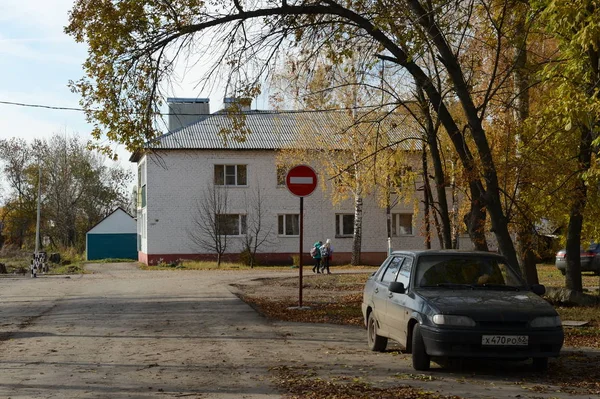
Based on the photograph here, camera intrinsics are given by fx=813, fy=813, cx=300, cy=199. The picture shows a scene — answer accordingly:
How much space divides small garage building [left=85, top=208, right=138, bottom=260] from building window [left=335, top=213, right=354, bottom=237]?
17.7m

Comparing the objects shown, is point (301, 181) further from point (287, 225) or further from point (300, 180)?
point (287, 225)

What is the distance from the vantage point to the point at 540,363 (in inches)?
356

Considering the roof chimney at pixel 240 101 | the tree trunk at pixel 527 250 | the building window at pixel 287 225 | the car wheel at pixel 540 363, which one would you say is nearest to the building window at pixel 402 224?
the building window at pixel 287 225

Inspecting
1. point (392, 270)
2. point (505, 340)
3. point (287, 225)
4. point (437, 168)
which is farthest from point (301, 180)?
point (287, 225)

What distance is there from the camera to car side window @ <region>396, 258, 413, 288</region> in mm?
10091

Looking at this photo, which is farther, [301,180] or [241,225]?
[241,225]

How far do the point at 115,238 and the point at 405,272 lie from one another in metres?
49.3

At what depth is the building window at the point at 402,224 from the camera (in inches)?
1877

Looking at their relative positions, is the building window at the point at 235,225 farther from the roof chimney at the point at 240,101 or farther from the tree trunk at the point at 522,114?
the roof chimney at the point at 240,101

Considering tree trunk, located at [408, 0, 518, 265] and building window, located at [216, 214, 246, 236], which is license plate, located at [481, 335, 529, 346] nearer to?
Answer: tree trunk, located at [408, 0, 518, 265]

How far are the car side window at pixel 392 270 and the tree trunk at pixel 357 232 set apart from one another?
31714 mm

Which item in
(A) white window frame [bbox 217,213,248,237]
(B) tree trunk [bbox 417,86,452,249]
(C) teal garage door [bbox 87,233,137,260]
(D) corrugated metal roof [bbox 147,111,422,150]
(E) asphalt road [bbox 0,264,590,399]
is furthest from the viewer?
(C) teal garage door [bbox 87,233,137,260]

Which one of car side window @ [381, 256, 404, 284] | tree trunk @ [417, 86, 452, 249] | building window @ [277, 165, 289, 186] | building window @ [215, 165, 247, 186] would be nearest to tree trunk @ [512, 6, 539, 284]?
tree trunk @ [417, 86, 452, 249]

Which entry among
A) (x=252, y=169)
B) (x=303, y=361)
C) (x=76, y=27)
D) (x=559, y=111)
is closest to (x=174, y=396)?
(x=303, y=361)
